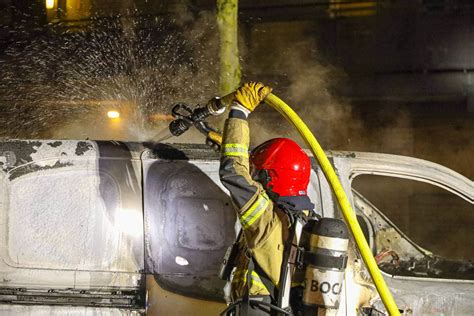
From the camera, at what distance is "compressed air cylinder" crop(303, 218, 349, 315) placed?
2.50 meters

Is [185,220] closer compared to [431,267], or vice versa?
[185,220]

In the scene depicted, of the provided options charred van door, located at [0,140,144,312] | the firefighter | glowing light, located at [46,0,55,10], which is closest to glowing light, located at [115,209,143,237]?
charred van door, located at [0,140,144,312]

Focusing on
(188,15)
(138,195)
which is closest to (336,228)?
(138,195)

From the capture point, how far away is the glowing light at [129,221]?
3.34 meters

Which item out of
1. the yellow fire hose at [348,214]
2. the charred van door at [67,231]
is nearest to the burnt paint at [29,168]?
the charred van door at [67,231]

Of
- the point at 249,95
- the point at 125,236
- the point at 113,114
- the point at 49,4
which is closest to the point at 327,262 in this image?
the point at 249,95

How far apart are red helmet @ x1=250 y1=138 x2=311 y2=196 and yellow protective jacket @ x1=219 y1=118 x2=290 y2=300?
0.09 meters

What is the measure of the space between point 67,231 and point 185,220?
28.1 inches

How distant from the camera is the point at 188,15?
46.9 ft

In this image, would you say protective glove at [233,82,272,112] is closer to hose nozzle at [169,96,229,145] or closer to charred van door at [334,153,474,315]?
hose nozzle at [169,96,229,145]

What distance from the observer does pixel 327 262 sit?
8.20ft

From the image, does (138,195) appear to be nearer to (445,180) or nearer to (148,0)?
(445,180)

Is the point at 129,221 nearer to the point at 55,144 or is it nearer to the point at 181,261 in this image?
the point at 181,261

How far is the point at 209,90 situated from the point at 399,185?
4.26 m
